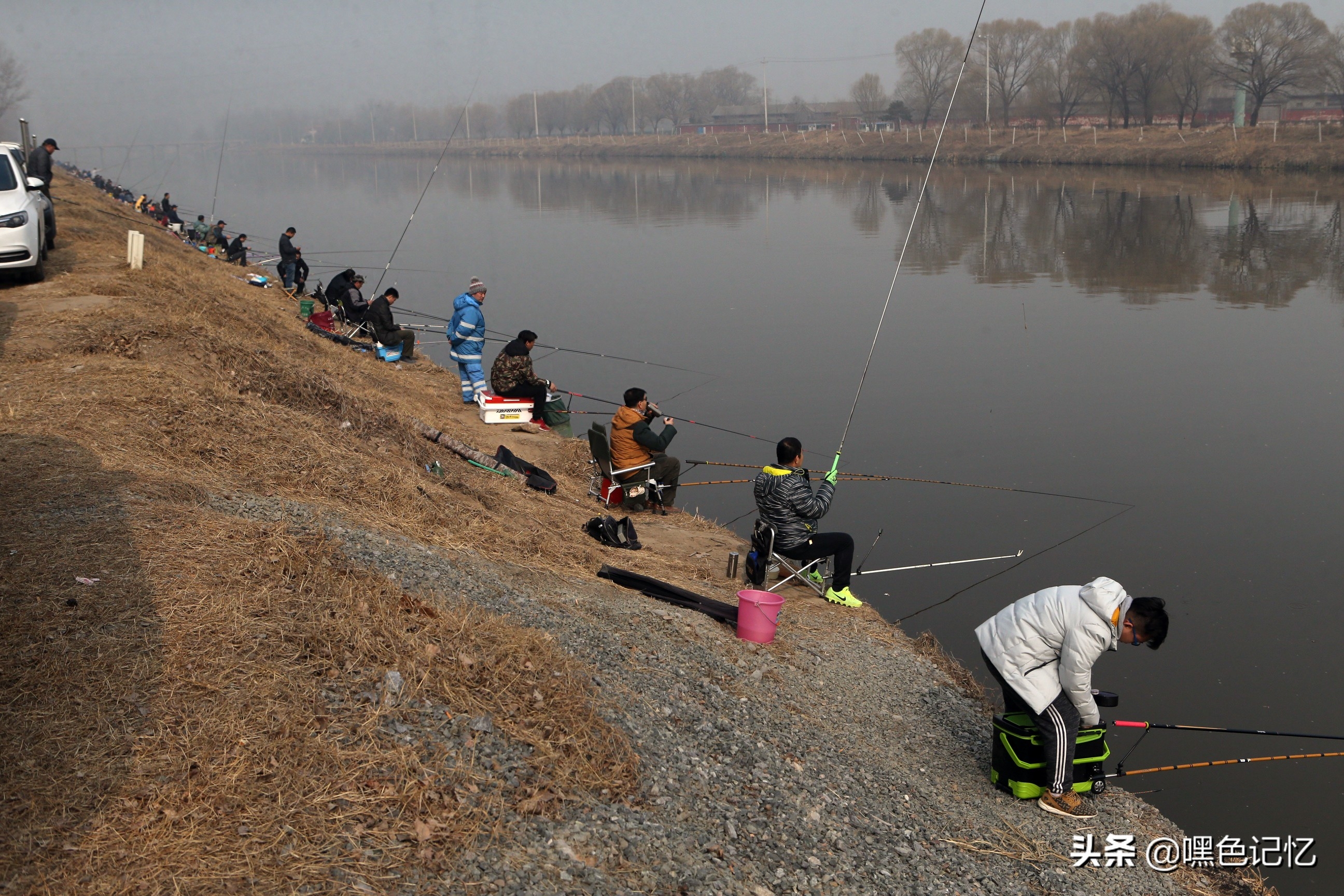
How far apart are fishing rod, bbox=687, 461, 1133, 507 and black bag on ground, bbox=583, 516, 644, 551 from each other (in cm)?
299

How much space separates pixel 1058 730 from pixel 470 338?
31.7 feet

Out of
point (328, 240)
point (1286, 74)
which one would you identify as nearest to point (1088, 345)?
point (328, 240)

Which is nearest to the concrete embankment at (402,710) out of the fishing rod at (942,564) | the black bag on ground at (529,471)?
the fishing rod at (942,564)

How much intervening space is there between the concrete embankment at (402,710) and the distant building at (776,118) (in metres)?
104

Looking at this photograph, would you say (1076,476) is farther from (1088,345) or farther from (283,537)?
(283,537)

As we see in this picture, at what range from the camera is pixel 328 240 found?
3988cm

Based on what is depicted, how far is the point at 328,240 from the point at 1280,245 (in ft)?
102

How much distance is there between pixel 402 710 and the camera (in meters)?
4.22

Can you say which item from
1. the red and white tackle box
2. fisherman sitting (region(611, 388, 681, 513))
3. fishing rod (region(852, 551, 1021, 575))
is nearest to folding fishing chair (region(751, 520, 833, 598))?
fishing rod (region(852, 551, 1021, 575))

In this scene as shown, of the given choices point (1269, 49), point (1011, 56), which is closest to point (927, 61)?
point (1011, 56)

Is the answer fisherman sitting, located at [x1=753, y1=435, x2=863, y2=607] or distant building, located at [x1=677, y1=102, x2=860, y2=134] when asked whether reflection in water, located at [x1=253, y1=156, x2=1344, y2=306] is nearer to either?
fisherman sitting, located at [x1=753, y1=435, x2=863, y2=607]

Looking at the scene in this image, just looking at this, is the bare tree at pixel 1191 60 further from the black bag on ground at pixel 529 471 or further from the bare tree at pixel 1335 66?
the black bag on ground at pixel 529 471

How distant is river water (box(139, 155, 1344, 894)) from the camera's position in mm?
7863

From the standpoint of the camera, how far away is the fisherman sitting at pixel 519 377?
1284 cm
